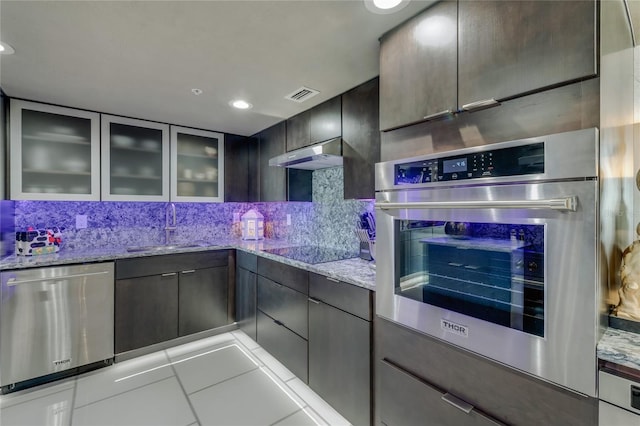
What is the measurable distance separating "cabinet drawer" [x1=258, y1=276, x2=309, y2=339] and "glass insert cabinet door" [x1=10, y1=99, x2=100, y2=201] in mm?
1861

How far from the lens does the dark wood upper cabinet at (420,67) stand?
48.8 inches

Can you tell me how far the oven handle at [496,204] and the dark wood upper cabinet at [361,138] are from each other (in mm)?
601

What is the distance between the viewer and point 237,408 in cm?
197

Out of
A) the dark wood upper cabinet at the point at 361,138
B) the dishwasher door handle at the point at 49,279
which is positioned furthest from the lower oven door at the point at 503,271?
the dishwasher door handle at the point at 49,279

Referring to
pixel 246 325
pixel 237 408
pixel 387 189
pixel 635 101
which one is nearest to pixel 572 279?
pixel 387 189

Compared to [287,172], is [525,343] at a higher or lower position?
lower

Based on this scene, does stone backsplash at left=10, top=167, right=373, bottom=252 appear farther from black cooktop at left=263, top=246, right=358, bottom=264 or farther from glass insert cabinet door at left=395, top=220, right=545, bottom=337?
glass insert cabinet door at left=395, top=220, right=545, bottom=337

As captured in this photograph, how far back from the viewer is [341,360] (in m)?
1.79

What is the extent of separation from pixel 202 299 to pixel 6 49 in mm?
2337

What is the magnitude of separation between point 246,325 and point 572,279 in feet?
9.03

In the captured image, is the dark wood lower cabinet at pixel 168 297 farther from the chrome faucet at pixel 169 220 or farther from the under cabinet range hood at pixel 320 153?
the under cabinet range hood at pixel 320 153

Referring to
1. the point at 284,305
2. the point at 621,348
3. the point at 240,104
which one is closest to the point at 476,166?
the point at 621,348

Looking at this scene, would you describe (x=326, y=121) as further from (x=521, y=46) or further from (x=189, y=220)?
(x=189, y=220)

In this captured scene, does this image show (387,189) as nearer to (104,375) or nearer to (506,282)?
(506,282)
